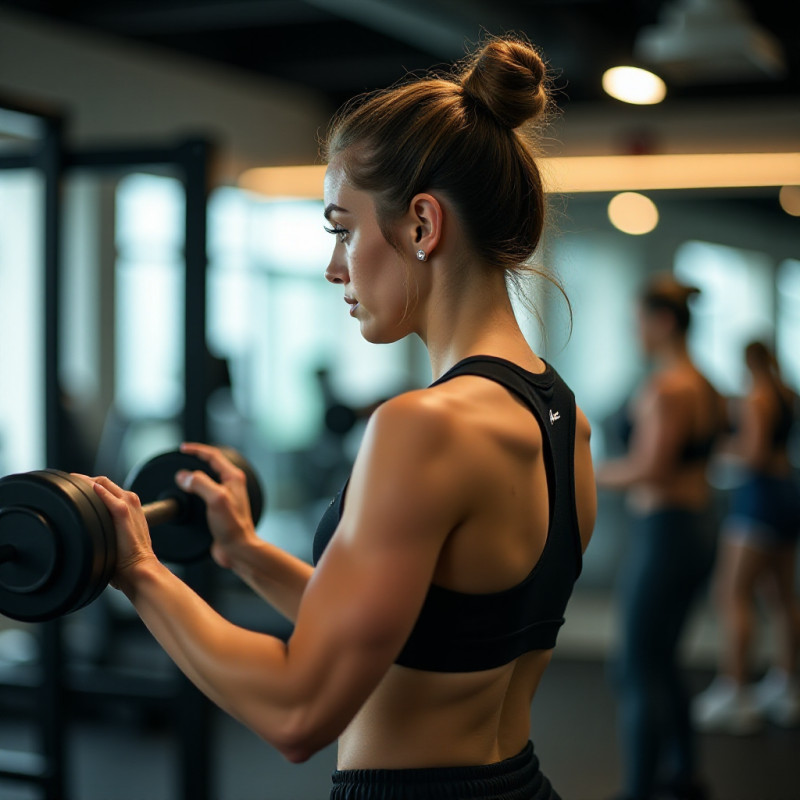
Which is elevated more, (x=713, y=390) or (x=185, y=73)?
(x=185, y=73)

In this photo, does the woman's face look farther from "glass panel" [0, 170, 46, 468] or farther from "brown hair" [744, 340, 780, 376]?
"glass panel" [0, 170, 46, 468]

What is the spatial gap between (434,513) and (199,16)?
528 centimetres

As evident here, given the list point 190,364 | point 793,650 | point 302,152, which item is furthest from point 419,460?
point 302,152

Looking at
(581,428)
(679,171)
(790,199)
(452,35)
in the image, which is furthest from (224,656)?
(679,171)

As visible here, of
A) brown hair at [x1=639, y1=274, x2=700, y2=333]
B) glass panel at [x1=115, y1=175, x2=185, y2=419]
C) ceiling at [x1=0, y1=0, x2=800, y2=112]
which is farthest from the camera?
glass panel at [x1=115, y1=175, x2=185, y2=419]

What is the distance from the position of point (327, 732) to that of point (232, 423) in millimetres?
5271

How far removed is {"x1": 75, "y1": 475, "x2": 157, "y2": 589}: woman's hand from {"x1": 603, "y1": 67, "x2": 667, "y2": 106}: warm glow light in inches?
101

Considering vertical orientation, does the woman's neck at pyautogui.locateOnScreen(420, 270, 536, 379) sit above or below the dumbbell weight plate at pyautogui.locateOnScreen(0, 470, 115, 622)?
above

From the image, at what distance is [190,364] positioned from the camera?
107 inches

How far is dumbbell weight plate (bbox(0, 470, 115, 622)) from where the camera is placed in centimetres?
119

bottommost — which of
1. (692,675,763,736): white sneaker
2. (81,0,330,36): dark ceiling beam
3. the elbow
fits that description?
(692,675,763,736): white sneaker

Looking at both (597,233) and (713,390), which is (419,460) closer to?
(713,390)

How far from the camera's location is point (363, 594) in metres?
1.02

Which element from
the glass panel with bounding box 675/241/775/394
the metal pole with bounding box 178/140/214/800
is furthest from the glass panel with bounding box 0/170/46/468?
the glass panel with bounding box 675/241/775/394
